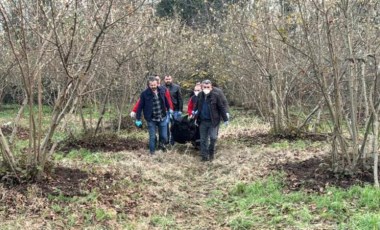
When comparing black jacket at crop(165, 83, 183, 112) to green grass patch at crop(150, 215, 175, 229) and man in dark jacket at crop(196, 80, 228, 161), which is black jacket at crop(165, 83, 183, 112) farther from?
green grass patch at crop(150, 215, 175, 229)

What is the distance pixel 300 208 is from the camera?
20.0 ft

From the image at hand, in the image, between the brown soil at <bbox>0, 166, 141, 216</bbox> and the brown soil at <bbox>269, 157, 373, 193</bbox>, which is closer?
the brown soil at <bbox>0, 166, 141, 216</bbox>

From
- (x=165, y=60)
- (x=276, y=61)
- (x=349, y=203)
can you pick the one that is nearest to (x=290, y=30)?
(x=276, y=61)

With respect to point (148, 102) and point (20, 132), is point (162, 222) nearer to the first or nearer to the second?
point (148, 102)

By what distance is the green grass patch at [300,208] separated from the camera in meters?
5.60

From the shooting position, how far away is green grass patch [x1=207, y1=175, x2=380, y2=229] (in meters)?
5.60

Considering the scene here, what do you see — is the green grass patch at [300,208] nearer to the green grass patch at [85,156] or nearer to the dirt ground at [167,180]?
the dirt ground at [167,180]

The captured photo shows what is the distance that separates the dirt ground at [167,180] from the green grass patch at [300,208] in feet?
0.81

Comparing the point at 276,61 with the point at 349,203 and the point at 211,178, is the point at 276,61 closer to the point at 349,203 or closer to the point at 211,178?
the point at 211,178

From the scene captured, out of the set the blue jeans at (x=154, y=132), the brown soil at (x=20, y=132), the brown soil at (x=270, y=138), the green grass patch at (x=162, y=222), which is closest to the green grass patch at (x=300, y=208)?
the green grass patch at (x=162, y=222)

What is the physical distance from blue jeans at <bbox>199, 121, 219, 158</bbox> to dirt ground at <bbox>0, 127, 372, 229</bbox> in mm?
292

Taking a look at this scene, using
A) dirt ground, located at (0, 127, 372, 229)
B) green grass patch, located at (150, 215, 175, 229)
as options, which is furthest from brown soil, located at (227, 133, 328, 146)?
green grass patch, located at (150, 215, 175, 229)

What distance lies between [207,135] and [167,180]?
7.29 feet

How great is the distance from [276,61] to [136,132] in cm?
461
